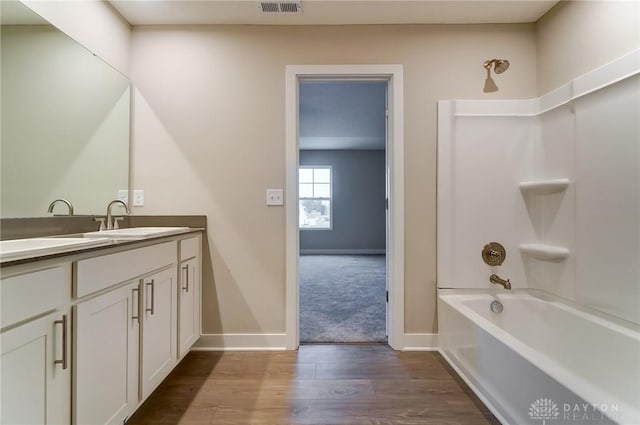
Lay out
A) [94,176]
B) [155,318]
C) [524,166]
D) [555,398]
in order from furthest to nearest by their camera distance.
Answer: [524,166] < [94,176] < [155,318] < [555,398]

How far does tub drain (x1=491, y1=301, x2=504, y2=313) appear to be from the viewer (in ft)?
6.93

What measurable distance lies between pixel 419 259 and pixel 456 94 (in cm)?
126

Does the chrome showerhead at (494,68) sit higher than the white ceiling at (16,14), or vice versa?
the chrome showerhead at (494,68)

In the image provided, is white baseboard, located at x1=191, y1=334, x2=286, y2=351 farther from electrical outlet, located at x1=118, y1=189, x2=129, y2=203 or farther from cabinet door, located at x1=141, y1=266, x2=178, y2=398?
electrical outlet, located at x1=118, y1=189, x2=129, y2=203

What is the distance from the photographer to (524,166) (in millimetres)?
2225

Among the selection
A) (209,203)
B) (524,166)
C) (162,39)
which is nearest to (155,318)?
(209,203)

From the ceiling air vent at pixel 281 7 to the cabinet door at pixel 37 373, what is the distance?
207 cm

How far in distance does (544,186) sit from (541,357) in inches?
47.8

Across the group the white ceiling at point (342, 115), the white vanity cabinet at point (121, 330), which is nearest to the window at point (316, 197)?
the white ceiling at point (342, 115)

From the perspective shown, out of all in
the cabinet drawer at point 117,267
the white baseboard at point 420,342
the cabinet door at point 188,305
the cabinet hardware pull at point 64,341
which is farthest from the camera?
the white baseboard at point 420,342

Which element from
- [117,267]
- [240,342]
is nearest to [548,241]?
[240,342]

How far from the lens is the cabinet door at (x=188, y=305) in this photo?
1905 millimetres

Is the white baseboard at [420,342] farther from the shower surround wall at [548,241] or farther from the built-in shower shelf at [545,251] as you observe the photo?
the built-in shower shelf at [545,251]

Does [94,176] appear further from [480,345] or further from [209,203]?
[480,345]
